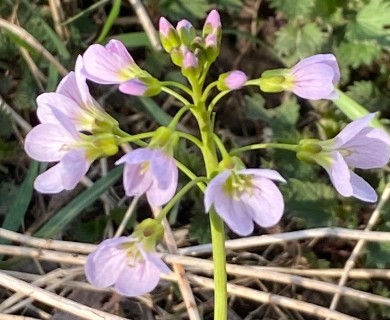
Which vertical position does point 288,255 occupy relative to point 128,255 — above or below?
below

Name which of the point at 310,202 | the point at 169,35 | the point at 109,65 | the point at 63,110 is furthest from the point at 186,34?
the point at 310,202

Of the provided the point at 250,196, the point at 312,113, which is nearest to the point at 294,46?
the point at 312,113

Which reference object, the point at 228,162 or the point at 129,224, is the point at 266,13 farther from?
the point at 228,162

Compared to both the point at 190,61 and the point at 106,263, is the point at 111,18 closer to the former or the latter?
the point at 190,61

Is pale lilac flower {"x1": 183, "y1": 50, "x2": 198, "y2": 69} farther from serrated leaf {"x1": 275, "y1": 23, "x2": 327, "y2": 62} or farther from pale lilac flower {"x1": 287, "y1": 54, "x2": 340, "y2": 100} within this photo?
serrated leaf {"x1": 275, "y1": 23, "x2": 327, "y2": 62}

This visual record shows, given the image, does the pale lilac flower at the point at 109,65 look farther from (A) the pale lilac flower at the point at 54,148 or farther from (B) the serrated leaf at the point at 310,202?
(B) the serrated leaf at the point at 310,202

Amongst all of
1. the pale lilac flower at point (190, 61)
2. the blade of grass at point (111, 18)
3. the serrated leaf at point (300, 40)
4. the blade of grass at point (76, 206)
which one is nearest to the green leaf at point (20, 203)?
the blade of grass at point (76, 206)
